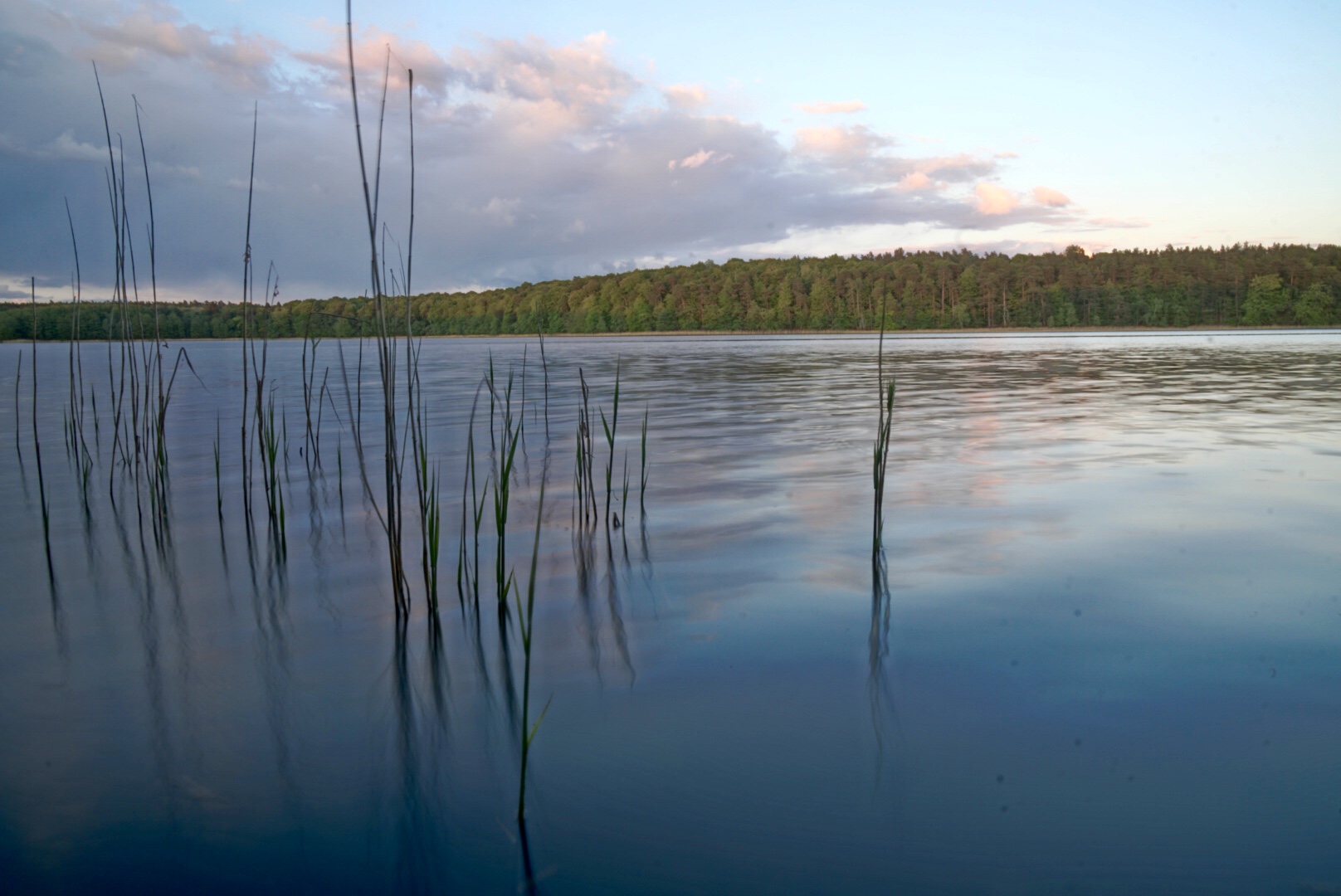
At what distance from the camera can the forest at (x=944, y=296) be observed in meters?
94.4

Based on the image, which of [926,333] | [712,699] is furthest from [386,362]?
[926,333]

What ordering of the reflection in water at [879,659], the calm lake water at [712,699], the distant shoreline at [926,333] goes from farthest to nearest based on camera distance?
the distant shoreline at [926,333]
the reflection in water at [879,659]
the calm lake water at [712,699]

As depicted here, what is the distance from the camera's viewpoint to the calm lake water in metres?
2.30

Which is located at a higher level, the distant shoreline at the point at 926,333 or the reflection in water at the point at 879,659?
the distant shoreline at the point at 926,333

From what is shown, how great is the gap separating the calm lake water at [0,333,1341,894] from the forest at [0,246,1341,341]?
3269 inches

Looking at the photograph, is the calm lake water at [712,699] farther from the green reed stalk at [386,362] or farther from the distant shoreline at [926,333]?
the distant shoreline at [926,333]

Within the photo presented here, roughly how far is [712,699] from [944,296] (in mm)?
112445

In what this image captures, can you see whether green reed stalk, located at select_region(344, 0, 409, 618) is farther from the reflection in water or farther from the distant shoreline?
the distant shoreline

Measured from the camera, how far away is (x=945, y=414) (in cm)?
1260

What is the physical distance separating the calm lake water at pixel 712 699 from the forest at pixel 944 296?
8303 cm

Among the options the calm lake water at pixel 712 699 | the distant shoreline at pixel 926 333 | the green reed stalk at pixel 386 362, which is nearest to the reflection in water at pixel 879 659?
the calm lake water at pixel 712 699

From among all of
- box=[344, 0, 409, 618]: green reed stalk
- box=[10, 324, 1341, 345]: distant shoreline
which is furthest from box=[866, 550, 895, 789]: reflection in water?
box=[10, 324, 1341, 345]: distant shoreline

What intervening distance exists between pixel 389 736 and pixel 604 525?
294cm

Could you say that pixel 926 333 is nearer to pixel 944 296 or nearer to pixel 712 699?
pixel 944 296
